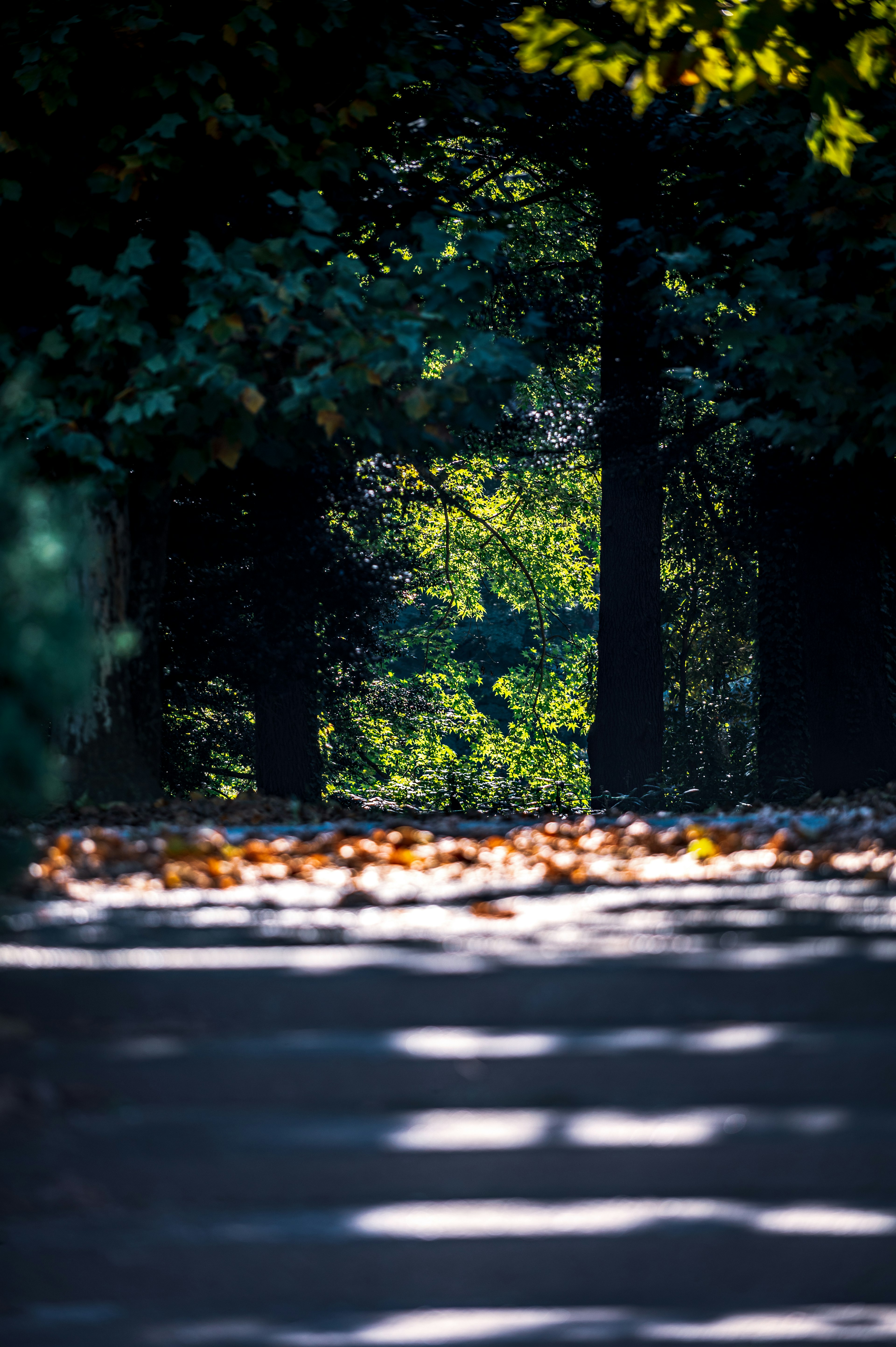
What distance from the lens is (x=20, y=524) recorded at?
→ 3.78 meters

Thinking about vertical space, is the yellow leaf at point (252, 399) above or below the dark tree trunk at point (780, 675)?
above

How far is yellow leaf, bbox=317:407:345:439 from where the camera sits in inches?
295

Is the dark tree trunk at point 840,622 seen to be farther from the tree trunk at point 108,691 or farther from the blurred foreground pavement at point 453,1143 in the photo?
the blurred foreground pavement at point 453,1143

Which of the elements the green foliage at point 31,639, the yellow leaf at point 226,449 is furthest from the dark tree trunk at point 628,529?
the green foliage at point 31,639

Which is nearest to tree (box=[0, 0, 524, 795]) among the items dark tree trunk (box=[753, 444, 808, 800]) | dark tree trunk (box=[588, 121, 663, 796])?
dark tree trunk (box=[588, 121, 663, 796])

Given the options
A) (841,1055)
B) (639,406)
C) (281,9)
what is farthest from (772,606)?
(841,1055)

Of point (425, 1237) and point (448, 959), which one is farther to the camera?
point (448, 959)

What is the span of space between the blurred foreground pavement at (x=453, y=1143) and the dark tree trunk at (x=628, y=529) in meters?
9.32

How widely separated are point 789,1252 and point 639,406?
1036 cm

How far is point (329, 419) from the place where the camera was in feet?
24.7

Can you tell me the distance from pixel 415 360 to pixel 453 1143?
17.1ft

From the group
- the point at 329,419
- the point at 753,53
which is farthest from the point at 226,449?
the point at 753,53

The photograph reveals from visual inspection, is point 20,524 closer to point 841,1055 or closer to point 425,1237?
point 425,1237

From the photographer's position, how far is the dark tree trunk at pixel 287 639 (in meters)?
12.5
